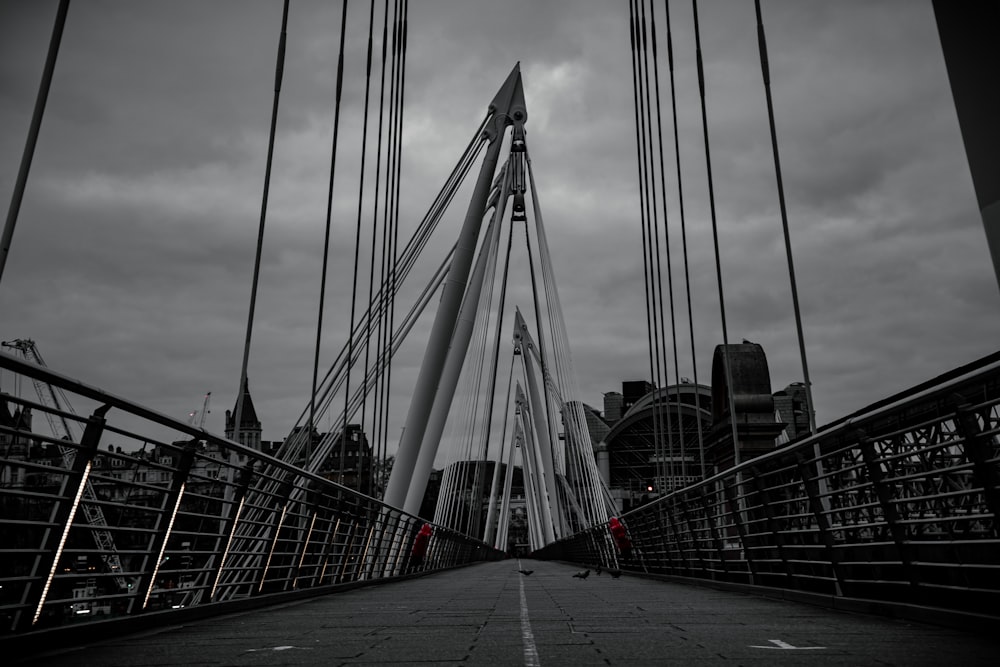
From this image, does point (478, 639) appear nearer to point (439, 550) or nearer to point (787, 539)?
point (787, 539)

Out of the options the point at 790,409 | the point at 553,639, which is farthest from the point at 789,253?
the point at 790,409

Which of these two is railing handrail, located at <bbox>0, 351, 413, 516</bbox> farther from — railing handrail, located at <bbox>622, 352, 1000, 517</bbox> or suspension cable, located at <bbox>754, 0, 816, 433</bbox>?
suspension cable, located at <bbox>754, 0, 816, 433</bbox>

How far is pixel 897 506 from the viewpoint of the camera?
8.07m

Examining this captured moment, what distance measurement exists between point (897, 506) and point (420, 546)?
45.6ft

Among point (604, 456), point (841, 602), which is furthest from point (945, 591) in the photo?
point (604, 456)

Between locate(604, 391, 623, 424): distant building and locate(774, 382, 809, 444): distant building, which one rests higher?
locate(604, 391, 623, 424): distant building

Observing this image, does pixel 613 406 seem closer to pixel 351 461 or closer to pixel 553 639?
pixel 351 461

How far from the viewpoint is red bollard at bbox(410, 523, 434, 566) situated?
65.6 feet

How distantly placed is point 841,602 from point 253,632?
4.17 meters

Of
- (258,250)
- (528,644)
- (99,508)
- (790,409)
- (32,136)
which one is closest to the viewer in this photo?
(528,644)

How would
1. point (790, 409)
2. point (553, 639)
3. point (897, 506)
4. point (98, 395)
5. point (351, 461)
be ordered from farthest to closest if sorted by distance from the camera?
point (351, 461), point (790, 409), point (897, 506), point (553, 639), point (98, 395)

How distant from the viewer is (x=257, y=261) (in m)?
14.0

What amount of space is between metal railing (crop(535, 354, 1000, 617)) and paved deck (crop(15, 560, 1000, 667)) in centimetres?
35

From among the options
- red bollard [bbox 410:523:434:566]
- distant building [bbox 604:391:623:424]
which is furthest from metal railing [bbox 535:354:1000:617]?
distant building [bbox 604:391:623:424]
